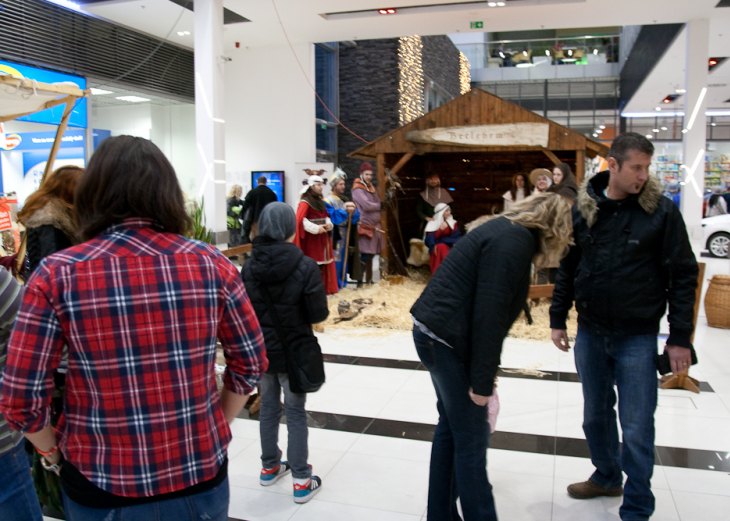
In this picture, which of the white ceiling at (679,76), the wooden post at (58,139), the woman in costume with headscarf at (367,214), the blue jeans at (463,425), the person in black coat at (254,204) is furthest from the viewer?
the white ceiling at (679,76)

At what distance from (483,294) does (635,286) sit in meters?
0.79

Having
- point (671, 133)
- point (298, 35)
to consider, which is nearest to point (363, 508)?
point (298, 35)

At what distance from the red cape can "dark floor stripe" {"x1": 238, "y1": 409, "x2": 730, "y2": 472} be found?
3.04 meters

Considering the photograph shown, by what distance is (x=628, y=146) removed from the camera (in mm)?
2367

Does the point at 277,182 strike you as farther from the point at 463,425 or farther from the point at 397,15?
the point at 463,425

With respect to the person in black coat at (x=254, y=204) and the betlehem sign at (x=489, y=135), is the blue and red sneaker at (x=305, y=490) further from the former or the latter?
the person in black coat at (x=254, y=204)

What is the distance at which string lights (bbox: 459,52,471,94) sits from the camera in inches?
828

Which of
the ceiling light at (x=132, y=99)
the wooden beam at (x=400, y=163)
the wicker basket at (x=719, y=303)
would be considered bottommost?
the wicker basket at (x=719, y=303)

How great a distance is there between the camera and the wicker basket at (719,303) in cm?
637

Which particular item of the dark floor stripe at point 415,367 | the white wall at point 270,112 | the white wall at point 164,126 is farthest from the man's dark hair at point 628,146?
the white wall at point 270,112

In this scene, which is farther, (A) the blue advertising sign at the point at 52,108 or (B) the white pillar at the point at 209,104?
(B) the white pillar at the point at 209,104

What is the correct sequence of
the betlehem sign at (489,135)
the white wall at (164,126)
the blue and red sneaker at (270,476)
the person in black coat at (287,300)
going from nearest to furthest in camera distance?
the person in black coat at (287,300) < the blue and red sneaker at (270,476) < the betlehem sign at (489,135) < the white wall at (164,126)

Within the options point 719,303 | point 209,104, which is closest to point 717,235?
point 719,303

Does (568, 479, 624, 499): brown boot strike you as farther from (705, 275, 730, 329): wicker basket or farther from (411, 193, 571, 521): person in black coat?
(705, 275, 730, 329): wicker basket
